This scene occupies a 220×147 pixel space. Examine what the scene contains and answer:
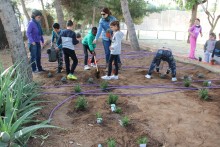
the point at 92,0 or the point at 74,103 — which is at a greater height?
the point at 92,0

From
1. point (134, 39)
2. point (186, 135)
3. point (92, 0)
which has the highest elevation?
point (92, 0)

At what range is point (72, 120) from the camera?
3771 mm

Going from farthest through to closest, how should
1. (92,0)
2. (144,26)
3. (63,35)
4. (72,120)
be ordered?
1. (144,26)
2. (92,0)
3. (63,35)
4. (72,120)

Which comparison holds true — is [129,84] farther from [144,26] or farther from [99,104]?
[144,26]

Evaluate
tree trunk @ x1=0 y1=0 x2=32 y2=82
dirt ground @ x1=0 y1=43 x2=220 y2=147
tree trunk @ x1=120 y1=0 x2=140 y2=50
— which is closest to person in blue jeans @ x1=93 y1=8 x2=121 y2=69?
dirt ground @ x1=0 y1=43 x2=220 y2=147

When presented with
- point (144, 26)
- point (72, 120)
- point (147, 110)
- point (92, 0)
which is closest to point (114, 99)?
point (147, 110)

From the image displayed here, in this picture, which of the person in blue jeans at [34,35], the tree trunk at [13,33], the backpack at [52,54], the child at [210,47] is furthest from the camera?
the child at [210,47]

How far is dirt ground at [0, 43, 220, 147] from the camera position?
129 inches

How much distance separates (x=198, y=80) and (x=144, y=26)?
25.4 meters

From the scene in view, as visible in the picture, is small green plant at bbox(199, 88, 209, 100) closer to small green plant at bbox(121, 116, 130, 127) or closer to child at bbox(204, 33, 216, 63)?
small green plant at bbox(121, 116, 130, 127)

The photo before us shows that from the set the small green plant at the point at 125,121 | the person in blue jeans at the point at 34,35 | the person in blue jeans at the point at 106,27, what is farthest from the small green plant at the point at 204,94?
the person in blue jeans at the point at 34,35

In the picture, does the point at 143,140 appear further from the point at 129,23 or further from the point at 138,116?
the point at 129,23

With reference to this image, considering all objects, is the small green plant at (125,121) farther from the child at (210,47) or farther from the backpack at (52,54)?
the child at (210,47)

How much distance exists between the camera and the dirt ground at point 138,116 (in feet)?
10.7
